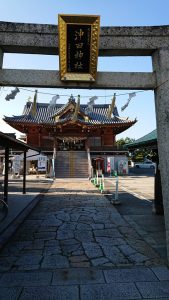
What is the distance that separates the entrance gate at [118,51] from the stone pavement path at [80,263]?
4.05 ft

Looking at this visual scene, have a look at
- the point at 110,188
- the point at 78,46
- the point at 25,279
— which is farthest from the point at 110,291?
the point at 110,188

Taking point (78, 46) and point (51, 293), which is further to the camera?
point (78, 46)

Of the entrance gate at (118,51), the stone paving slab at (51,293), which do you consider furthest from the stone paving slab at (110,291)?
the entrance gate at (118,51)

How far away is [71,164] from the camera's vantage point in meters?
30.8

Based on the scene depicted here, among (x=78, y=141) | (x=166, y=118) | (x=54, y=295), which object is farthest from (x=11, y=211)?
(x=78, y=141)

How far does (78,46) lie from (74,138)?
28752mm

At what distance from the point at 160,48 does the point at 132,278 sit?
4690mm

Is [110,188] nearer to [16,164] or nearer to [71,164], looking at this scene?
[71,164]

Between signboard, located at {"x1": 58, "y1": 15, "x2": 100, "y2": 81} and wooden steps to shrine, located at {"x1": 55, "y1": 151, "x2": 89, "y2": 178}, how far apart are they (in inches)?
944

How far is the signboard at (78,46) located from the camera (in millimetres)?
5227

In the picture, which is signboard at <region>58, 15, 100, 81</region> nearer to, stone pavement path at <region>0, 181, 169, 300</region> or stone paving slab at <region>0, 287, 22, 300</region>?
stone pavement path at <region>0, 181, 169, 300</region>

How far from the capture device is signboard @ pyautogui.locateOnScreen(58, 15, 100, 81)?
523 cm

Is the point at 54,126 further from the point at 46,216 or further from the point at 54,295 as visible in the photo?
the point at 54,295

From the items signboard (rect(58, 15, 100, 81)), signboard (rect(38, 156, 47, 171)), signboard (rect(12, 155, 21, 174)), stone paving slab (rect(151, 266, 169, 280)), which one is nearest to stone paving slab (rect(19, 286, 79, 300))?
stone paving slab (rect(151, 266, 169, 280))
